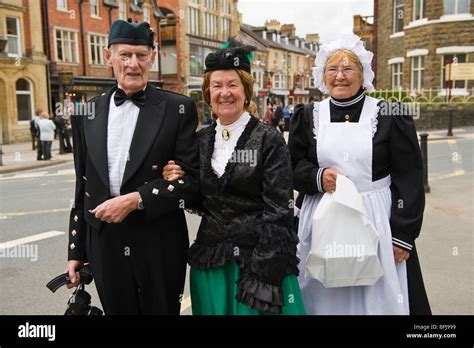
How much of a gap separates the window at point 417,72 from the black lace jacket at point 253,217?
24040 millimetres

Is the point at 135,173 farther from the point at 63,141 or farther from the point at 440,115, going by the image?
the point at 440,115

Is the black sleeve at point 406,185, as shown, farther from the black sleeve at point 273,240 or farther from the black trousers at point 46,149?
the black trousers at point 46,149

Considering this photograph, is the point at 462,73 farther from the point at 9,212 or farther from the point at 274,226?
the point at 274,226

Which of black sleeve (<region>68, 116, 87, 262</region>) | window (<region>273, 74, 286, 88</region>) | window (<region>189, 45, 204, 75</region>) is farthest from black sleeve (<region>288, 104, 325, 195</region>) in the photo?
window (<region>273, 74, 286, 88</region>)

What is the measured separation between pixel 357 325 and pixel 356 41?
5.44 ft

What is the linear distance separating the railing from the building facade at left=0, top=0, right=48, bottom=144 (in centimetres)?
1733

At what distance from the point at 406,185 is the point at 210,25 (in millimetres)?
41461

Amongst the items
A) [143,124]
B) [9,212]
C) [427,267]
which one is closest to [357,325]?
[143,124]

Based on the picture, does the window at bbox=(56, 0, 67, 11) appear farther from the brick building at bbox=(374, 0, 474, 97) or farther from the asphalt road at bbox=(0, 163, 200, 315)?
the brick building at bbox=(374, 0, 474, 97)

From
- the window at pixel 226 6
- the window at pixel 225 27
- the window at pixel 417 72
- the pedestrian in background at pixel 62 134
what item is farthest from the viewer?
the window at pixel 225 27

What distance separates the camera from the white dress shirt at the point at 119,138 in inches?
90.6

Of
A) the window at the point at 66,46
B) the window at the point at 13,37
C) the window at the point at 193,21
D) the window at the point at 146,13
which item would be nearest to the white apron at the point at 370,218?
the window at the point at 13,37

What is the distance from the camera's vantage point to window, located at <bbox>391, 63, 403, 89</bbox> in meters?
25.5

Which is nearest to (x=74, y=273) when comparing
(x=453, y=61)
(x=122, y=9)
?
(x=453, y=61)
